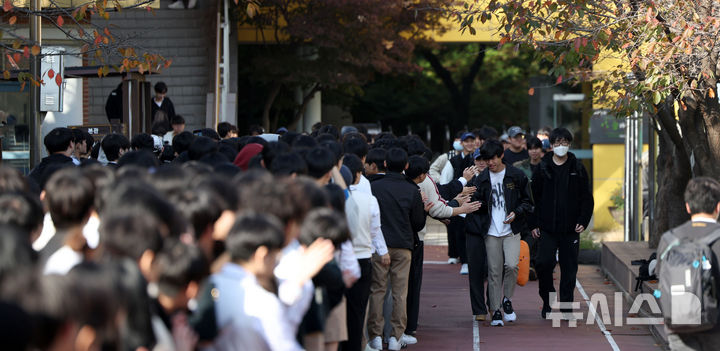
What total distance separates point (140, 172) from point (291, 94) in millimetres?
19720

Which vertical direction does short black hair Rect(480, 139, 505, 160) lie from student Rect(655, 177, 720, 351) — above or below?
above

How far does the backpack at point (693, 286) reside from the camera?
6219 mm

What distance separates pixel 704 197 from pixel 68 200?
3.90 m

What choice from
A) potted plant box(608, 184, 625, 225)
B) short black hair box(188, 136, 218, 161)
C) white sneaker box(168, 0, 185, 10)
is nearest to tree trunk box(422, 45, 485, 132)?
potted plant box(608, 184, 625, 225)

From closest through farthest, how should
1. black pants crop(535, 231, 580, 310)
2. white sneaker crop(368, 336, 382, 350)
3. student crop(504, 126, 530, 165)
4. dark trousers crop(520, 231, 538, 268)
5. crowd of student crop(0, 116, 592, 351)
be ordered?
crowd of student crop(0, 116, 592, 351), white sneaker crop(368, 336, 382, 350), black pants crop(535, 231, 580, 310), dark trousers crop(520, 231, 538, 268), student crop(504, 126, 530, 165)

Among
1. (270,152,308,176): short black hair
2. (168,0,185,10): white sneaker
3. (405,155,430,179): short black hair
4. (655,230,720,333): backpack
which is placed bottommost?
(655,230,720,333): backpack

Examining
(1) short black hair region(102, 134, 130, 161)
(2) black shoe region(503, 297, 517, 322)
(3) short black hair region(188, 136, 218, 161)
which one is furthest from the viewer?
(2) black shoe region(503, 297, 517, 322)

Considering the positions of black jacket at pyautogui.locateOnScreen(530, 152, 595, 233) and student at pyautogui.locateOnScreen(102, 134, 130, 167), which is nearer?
student at pyautogui.locateOnScreen(102, 134, 130, 167)

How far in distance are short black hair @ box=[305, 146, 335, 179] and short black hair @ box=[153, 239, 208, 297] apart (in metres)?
2.72

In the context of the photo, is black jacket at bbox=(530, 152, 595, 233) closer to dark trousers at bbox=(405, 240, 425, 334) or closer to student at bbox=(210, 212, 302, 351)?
dark trousers at bbox=(405, 240, 425, 334)

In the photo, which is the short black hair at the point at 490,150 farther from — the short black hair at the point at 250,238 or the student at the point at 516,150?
the short black hair at the point at 250,238

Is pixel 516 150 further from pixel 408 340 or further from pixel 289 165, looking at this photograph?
pixel 289 165

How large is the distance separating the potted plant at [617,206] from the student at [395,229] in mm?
13619

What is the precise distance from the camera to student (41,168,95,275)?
4.68 metres
